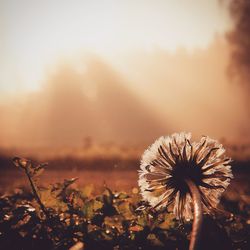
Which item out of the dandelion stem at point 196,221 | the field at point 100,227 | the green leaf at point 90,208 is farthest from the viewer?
the green leaf at point 90,208

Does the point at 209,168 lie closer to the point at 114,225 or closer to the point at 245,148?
the point at 114,225

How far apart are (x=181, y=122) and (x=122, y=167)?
109 metres

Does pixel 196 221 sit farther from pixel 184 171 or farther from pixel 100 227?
pixel 100 227

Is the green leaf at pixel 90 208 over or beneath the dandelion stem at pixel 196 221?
over

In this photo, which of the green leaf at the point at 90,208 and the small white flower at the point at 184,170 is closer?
the small white flower at the point at 184,170

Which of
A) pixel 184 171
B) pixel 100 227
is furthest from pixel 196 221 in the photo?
pixel 100 227

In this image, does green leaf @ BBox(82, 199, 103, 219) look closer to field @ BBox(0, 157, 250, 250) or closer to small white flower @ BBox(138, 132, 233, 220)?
field @ BBox(0, 157, 250, 250)

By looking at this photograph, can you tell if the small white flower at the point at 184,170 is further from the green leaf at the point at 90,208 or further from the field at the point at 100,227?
the green leaf at the point at 90,208

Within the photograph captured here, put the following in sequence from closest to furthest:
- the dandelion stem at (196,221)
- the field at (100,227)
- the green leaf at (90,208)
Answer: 1. the dandelion stem at (196,221)
2. the field at (100,227)
3. the green leaf at (90,208)

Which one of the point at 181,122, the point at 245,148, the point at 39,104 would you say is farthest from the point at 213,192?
the point at 39,104

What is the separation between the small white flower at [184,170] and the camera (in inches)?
78.8

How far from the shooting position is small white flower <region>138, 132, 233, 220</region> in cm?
200

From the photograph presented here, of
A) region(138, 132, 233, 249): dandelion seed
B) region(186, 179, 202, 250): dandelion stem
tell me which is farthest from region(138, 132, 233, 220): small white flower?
region(186, 179, 202, 250): dandelion stem

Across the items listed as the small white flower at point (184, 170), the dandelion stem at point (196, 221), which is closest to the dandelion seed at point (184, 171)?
the small white flower at point (184, 170)
